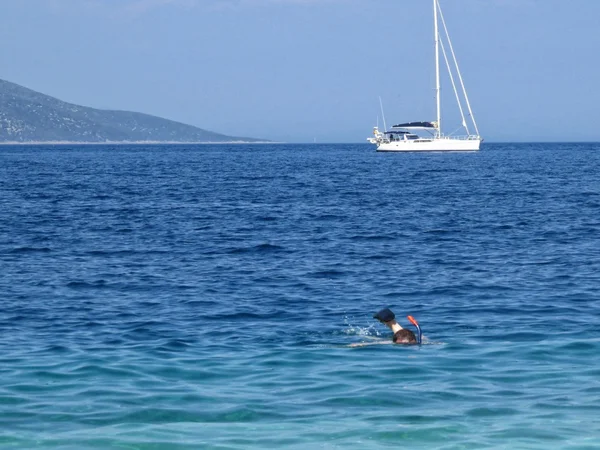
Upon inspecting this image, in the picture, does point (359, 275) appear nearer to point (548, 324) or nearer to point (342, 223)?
point (548, 324)

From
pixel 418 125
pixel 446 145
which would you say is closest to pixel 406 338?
pixel 446 145

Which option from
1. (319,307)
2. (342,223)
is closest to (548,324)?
(319,307)

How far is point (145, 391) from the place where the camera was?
42.4 ft

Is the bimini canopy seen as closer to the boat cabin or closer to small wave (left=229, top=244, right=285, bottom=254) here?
the boat cabin

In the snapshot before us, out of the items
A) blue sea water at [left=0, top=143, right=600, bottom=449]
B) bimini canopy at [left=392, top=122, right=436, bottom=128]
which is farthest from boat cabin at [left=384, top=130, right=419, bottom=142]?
blue sea water at [left=0, top=143, right=600, bottom=449]

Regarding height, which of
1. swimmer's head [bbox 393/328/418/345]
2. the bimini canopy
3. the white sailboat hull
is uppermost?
the bimini canopy

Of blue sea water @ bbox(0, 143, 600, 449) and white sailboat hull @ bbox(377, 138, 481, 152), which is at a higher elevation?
white sailboat hull @ bbox(377, 138, 481, 152)

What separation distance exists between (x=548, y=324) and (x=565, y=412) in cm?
630

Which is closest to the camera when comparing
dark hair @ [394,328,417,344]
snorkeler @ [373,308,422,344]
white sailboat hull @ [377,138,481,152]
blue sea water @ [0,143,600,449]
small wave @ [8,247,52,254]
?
blue sea water @ [0,143,600,449]

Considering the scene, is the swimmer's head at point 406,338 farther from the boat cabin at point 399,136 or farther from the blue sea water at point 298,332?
the boat cabin at point 399,136

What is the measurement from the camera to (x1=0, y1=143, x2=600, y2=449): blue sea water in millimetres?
11508

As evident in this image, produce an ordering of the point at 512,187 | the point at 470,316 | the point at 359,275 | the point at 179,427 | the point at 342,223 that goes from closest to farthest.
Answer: the point at 179,427 < the point at 470,316 < the point at 359,275 < the point at 342,223 < the point at 512,187

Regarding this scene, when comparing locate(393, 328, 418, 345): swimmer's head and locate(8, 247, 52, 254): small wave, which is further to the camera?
locate(8, 247, 52, 254): small wave

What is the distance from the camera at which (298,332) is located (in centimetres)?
1767
